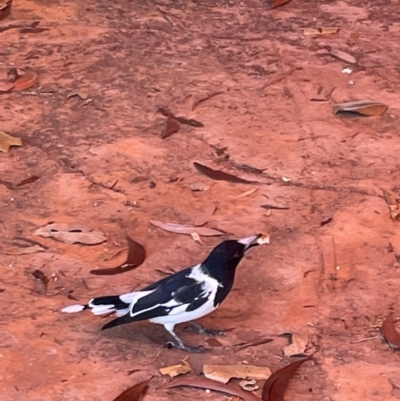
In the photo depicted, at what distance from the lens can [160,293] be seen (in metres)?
3.16

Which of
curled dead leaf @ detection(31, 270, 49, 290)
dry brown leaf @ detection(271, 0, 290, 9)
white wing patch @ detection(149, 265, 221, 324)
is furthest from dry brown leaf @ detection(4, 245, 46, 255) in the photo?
dry brown leaf @ detection(271, 0, 290, 9)

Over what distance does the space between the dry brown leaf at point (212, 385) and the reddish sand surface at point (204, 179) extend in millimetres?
35

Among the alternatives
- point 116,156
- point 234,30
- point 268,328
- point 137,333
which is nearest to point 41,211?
point 116,156

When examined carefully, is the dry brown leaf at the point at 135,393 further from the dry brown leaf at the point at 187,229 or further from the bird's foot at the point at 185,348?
the dry brown leaf at the point at 187,229

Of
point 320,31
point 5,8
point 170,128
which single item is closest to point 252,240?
point 170,128

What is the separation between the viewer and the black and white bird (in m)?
3.14

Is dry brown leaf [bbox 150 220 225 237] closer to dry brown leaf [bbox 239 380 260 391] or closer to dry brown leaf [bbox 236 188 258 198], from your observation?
dry brown leaf [bbox 236 188 258 198]

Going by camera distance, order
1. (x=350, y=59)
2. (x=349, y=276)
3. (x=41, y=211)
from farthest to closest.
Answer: (x=350, y=59) < (x=41, y=211) < (x=349, y=276)

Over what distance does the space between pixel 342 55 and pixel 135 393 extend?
293 cm

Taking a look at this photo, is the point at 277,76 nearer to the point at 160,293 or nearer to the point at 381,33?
the point at 381,33

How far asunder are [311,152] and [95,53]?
5.22 feet

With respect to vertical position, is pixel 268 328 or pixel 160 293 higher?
pixel 160 293

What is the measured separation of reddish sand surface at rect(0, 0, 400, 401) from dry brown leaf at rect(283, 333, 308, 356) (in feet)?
0.12

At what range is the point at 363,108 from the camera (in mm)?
4750
